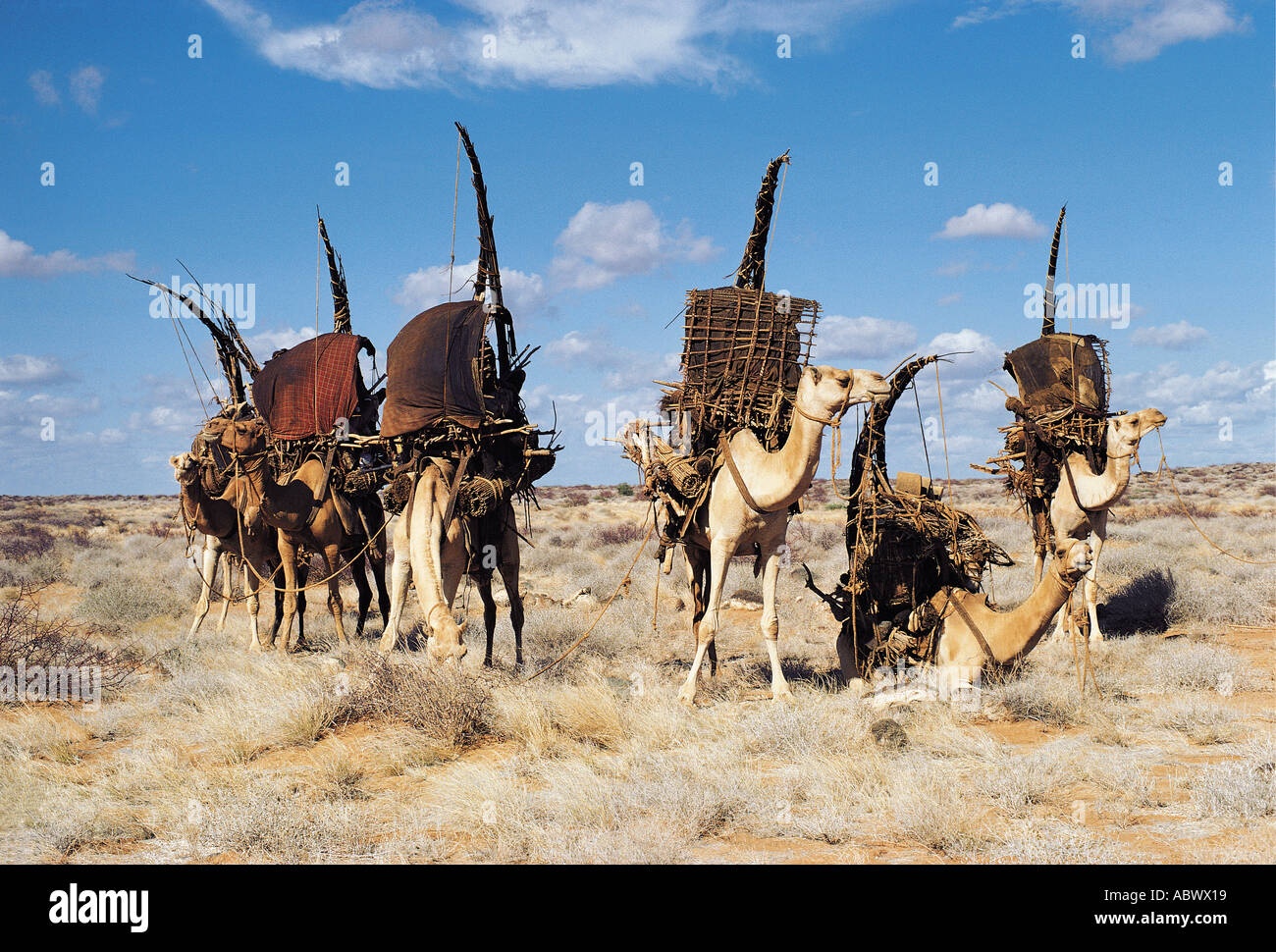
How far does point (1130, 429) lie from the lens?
12.3m

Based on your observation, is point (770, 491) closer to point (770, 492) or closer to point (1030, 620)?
point (770, 492)

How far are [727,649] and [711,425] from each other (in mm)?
5198

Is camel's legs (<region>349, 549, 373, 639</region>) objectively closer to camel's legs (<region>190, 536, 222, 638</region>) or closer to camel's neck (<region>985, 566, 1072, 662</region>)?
camel's legs (<region>190, 536, 222, 638</region>)

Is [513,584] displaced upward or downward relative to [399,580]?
downward

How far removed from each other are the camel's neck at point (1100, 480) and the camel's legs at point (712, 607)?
228 inches

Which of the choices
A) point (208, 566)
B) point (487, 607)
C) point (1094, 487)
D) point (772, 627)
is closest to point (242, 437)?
point (208, 566)

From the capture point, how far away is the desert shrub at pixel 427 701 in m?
8.77

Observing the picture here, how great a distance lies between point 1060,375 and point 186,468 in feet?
40.3

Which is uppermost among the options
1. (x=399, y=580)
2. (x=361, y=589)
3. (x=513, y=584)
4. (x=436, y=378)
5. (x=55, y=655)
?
(x=436, y=378)

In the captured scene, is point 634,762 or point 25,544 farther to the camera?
point 25,544

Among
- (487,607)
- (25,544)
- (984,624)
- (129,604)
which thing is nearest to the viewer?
(984,624)

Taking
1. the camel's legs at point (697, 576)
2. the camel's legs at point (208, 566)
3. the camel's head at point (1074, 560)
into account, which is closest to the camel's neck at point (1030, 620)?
the camel's head at point (1074, 560)

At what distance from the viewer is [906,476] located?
10797 millimetres

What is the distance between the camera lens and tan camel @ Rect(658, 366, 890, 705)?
916cm
